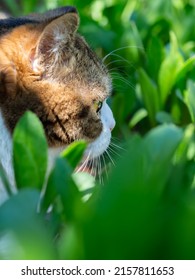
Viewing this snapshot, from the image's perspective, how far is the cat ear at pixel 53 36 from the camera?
6.73 feet

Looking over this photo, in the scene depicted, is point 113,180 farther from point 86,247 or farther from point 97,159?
point 97,159

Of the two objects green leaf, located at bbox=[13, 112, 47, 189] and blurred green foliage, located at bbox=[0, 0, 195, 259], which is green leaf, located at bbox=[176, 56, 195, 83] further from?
green leaf, located at bbox=[13, 112, 47, 189]

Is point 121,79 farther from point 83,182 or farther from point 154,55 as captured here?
point 83,182

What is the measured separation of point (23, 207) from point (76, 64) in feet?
3.44

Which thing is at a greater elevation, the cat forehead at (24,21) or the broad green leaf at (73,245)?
the broad green leaf at (73,245)

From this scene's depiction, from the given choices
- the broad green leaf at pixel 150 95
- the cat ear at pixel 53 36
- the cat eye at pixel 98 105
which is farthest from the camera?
the broad green leaf at pixel 150 95

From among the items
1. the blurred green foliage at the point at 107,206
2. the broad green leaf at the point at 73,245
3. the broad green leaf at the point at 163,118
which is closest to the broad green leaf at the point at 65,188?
the blurred green foliage at the point at 107,206

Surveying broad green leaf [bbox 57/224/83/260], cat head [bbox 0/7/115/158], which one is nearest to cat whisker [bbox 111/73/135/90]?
cat head [bbox 0/7/115/158]

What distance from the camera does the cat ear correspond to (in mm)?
2051

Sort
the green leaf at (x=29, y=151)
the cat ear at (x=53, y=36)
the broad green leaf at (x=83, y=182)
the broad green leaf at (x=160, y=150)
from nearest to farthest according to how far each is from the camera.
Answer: the broad green leaf at (x=160, y=150) < the green leaf at (x=29, y=151) < the broad green leaf at (x=83, y=182) < the cat ear at (x=53, y=36)

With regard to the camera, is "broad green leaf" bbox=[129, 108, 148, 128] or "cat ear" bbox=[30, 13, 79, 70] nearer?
"cat ear" bbox=[30, 13, 79, 70]

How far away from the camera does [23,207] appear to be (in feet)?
4.26

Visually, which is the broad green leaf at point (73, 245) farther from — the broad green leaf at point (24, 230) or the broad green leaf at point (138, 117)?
the broad green leaf at point (138, 117)
